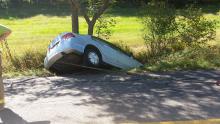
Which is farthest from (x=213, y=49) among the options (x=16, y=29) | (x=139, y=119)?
(x=16, y=29)

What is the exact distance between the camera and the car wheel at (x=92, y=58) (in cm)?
1125

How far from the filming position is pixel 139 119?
6730mm

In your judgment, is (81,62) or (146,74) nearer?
(146,74)

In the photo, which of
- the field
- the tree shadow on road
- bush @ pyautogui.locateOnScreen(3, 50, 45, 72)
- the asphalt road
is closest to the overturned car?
the asphalt road

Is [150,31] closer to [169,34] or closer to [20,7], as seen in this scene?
[169,34]

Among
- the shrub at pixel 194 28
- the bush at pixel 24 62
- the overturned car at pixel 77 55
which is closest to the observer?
the overturned car at pixel 77 55

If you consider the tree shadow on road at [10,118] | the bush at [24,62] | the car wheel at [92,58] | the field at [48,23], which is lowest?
the field at [48,23]

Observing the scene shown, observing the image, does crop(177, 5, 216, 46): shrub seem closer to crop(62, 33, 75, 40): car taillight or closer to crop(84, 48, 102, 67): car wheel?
crop(84, 48, 102, 67): car wheel

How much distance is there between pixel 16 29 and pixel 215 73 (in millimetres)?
22065

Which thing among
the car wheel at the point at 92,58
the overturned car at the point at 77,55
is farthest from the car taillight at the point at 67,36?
the car wheel at the point at 92,58

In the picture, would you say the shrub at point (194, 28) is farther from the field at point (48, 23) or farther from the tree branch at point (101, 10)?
the field at point (48, 23)

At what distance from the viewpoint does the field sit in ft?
73.6

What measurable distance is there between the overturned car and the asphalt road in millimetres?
744

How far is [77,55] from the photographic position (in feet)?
36.7
